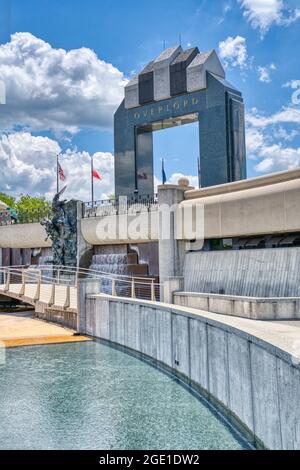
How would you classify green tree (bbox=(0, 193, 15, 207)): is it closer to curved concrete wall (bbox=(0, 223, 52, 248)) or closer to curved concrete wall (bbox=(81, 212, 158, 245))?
curved concrete wall (bbox=(0, 223, 52, 248))

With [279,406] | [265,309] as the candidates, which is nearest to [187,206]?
[265,309]

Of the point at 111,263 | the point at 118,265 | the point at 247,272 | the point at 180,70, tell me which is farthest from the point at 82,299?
the point at 180,70

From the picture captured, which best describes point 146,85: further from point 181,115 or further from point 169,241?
point 169,241

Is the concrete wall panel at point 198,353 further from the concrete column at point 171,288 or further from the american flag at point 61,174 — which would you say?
the american flag at point 61,174

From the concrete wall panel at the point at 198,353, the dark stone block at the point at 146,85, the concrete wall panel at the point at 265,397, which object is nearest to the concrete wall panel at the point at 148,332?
the concrete wall panel at the point at 198,353

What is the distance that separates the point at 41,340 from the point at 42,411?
843 centimetres

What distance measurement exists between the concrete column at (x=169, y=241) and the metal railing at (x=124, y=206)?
5.40 meters

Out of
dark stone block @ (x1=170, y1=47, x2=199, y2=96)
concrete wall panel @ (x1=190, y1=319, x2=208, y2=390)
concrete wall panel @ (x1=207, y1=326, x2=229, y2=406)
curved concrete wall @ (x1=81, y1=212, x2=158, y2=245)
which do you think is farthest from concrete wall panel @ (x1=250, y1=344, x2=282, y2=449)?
dark stone block @ (x1=170, y1=47, x2=199, y2=96)

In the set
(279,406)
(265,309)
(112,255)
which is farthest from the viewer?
(112,255)

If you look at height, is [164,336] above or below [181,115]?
below

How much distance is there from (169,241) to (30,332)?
22.1 feet

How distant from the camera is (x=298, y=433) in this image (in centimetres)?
603

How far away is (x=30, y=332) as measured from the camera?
2020 centimetres
